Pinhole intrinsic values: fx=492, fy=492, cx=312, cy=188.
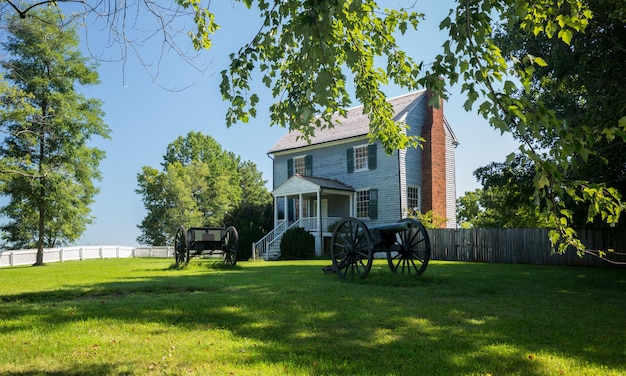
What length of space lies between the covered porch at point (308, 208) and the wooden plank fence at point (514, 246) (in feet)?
18.3

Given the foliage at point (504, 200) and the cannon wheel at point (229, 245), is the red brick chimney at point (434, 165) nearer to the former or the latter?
the foliage at point (504, 200)

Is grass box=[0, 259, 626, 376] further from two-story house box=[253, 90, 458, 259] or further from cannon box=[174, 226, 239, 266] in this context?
two-story house box=[253, 90, 458, 259]

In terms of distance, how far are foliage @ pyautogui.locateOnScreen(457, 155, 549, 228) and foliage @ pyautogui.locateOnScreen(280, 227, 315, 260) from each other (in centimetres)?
823

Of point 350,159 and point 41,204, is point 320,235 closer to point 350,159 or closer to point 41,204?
point 350,159

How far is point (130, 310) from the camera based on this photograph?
630 centimetres

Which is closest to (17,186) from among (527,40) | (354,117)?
(354,117)

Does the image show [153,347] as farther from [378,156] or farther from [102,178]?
[102,178]

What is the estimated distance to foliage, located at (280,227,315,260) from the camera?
22.8 meters

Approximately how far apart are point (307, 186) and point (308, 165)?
3.36 metres

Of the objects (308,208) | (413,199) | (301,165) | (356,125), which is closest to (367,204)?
(413,199)

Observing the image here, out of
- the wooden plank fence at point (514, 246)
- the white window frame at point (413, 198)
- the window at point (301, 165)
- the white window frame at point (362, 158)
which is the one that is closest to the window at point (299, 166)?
the window at point (301, 165)

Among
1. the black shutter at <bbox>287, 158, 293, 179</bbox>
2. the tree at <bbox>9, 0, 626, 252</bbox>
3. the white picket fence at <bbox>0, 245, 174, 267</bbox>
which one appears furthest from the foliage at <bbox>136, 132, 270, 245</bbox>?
the tree at <bbox>9, 0, 626, 252</bbox>

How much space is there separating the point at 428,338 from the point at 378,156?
19993 mm

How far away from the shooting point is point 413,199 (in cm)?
2439
